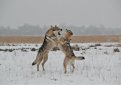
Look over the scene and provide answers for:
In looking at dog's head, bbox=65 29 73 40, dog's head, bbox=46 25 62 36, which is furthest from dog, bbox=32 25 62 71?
dog's head, bbox=65 29 73 40

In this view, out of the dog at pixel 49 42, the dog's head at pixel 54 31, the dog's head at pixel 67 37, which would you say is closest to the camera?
the dog's head at pixel 67 37

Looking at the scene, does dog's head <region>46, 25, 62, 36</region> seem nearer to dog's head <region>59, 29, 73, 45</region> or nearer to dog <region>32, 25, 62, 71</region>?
dog <region>32, 25, 62, 71</region>

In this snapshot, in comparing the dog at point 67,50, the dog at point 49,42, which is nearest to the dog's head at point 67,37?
Answer: the dog at point 67,50

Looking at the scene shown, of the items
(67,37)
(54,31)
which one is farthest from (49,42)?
(67,37)

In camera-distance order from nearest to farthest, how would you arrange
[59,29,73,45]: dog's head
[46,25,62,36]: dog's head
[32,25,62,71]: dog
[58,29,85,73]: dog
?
[58,29,85,73]: dog → [59,29,73,45]: dog's head → [32,25,62,71]: dog → [46,25,62,36]: dog's head

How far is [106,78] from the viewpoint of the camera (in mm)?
10070

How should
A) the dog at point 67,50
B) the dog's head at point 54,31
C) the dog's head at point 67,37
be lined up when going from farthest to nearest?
the dog's head at point 54,31
the dog's head at point 67,37
the dog at point 67,50

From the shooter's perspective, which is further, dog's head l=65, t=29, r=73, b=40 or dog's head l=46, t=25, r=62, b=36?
dog's head l=46, t=25, r=62, b=36

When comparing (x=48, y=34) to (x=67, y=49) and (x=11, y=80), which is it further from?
(x=11, y=80)

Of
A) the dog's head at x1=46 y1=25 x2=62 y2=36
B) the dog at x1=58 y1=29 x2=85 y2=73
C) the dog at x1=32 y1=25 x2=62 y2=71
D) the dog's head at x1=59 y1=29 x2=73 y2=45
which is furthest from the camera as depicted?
the dog's head at x1=46 y1=25 x2=62 y2=36

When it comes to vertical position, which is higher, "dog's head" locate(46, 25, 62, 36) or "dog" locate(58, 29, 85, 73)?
"dog's head" locate(46, 25, 62, 36)

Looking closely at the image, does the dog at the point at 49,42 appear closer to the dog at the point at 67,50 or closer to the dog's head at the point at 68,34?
the dog at the point at 67,50

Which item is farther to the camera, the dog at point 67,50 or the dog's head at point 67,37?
the dog's head at point 67,37

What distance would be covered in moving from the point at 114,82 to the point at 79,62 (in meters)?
4.93
